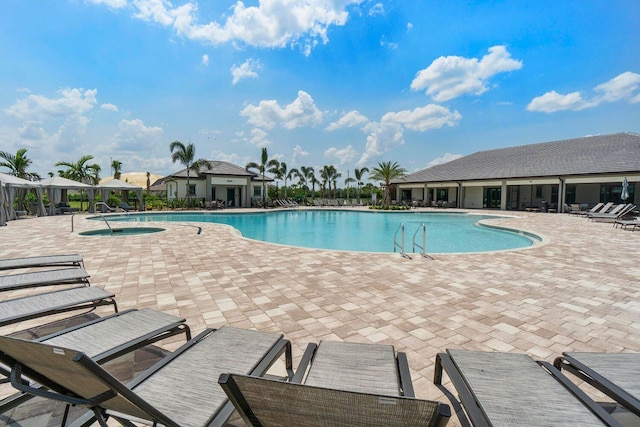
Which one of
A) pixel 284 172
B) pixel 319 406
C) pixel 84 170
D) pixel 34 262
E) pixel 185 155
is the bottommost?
pixel 34 262

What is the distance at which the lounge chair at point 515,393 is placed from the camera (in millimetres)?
1579

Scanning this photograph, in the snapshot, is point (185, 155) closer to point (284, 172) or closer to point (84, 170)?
point (84, 170)

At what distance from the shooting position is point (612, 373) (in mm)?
2029

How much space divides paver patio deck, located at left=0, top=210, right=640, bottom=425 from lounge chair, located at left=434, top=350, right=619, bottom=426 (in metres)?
0.58

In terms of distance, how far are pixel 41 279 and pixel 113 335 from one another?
8.39ft

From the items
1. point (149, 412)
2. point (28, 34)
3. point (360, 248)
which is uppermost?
point (28, 34)

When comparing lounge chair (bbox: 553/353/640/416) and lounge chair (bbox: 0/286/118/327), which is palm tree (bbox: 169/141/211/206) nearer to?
lounge chair (bbox: 0/286/118/327)

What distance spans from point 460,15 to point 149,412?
14.9m

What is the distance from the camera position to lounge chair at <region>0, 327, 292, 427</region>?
138 cm

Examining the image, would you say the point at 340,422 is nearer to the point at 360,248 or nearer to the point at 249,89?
the point at 360,248

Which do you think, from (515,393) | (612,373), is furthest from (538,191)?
(515,393)

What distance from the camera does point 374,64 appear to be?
19172 mm

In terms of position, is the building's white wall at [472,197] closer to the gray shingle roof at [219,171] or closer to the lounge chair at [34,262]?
the gray shingle roof at [219,171]

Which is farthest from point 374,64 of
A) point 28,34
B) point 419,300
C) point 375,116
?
point 419,300
